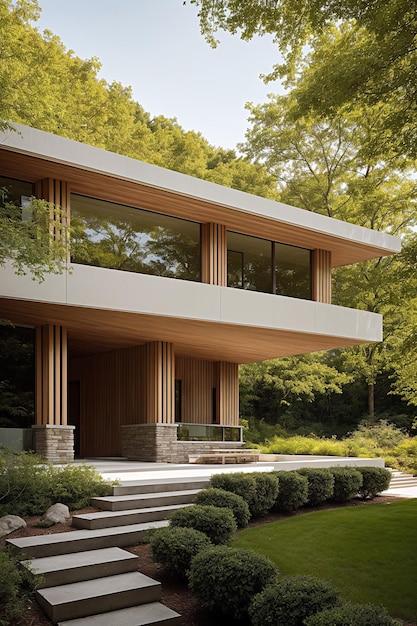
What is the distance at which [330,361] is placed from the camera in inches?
1272

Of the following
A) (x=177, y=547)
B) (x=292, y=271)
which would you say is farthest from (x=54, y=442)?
(x=292, y=271)

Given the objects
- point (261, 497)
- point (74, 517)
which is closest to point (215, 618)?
point (74, 517)

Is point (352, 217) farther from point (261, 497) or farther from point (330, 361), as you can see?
point (261, 497)

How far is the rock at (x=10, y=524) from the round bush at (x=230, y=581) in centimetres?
270

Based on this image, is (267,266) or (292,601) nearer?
(292,601)

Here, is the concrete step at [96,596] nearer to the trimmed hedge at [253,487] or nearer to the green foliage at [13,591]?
the green foliage at [13,591]

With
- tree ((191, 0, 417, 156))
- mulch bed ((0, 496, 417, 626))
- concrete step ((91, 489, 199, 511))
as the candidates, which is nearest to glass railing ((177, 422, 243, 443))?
concrete step ((91, 489, 199, 511))

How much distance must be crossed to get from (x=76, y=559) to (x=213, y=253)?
414 inches

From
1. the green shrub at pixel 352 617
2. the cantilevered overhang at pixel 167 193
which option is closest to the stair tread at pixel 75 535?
the green shrub at pixel 352 617

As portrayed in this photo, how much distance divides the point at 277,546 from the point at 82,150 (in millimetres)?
8584

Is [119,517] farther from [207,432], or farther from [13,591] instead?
[207,432]

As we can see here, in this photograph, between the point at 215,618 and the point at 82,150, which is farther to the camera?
the point at 82,150

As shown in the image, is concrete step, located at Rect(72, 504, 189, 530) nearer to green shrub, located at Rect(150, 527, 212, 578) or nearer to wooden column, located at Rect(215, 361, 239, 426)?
green shrub, located at Rect(150, 527, 212, 578)

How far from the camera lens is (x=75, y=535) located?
720cm
